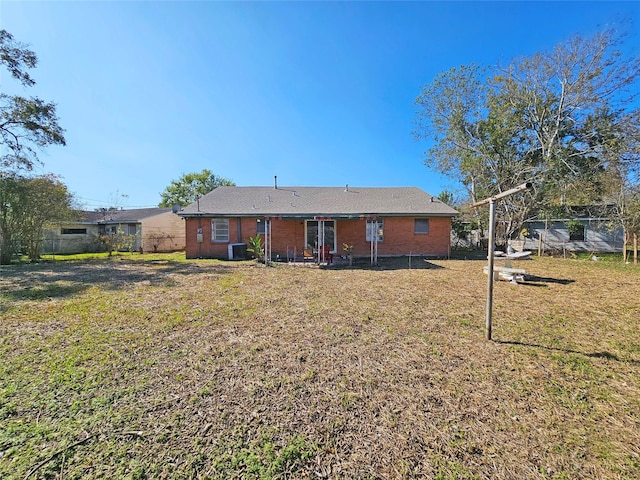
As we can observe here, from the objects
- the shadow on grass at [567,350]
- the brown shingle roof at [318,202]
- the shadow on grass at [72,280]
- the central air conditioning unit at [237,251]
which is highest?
the brown shingle roof at [318,202]

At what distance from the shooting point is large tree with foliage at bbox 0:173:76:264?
13.5m

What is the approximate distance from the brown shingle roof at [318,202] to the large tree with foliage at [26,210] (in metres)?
7.67

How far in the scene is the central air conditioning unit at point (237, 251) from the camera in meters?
14.3

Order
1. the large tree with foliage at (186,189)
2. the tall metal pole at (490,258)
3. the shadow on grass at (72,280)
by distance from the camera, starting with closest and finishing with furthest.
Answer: the tall metal pole at (490,258) < the shadow on grass at (72,280) < the large tree with foliage at (186,189)

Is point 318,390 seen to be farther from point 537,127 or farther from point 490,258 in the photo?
point 537,127

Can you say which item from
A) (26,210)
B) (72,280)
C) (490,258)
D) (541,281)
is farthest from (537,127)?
(26,210)

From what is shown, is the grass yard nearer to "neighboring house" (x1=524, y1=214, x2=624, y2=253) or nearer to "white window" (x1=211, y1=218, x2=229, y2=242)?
"white window" (x1=211, y1=218, x2=229, y2=242)

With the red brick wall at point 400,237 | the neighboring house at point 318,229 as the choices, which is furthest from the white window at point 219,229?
the red brick wall at point 400,237

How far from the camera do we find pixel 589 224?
19.8 m

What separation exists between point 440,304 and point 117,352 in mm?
6278

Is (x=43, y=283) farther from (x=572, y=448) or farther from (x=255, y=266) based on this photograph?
(x=572, y=448)

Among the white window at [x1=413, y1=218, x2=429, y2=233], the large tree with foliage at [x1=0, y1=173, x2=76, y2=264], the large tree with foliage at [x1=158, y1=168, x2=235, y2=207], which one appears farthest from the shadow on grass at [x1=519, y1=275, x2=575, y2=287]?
the large tree with foliage at [x1=158, y1=168, x2=235, y2=207]

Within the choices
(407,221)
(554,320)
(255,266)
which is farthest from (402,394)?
(407,221)

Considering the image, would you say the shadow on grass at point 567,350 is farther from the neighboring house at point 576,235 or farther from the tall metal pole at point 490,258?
the neighboring house at point 576,235
